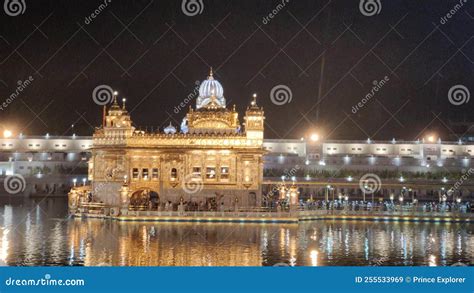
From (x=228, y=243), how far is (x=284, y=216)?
1169cm

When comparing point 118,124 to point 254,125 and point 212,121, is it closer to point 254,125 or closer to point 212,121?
point 212,121

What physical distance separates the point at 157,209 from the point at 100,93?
18.3 meters

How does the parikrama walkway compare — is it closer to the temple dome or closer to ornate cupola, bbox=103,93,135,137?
ornate cupola, bbox=103,93,135,137

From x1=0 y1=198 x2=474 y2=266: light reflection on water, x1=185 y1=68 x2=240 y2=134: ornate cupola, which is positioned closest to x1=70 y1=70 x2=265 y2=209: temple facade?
x1=185 y1=68 x2=240 y2=134: ornate cupola

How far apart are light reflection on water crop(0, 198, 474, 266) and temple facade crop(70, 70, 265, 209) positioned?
481cm

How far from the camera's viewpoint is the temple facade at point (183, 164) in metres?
49.6

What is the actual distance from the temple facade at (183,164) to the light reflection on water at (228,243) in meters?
4.81

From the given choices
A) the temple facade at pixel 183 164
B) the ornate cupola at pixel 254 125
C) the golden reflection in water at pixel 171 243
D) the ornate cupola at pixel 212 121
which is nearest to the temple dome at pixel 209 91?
the ornate cupola at pixel 212 121

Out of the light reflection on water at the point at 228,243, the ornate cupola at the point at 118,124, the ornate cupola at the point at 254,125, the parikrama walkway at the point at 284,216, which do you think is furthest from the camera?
the ornate cupola at the point at 118,124

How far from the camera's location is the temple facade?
49.6m

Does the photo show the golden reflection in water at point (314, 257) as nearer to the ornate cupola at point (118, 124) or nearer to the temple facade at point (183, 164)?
the temple facade at point (183, 164)

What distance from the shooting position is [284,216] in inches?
1839

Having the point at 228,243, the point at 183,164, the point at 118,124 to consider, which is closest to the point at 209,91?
the point at 118,124

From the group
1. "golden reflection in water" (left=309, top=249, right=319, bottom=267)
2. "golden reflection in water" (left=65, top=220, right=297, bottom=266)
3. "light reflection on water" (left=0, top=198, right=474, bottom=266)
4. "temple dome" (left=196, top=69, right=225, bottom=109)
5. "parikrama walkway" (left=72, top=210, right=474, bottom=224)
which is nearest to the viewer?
"golden reflection in water" (left=309, top=249, right=319, bottom=267)
